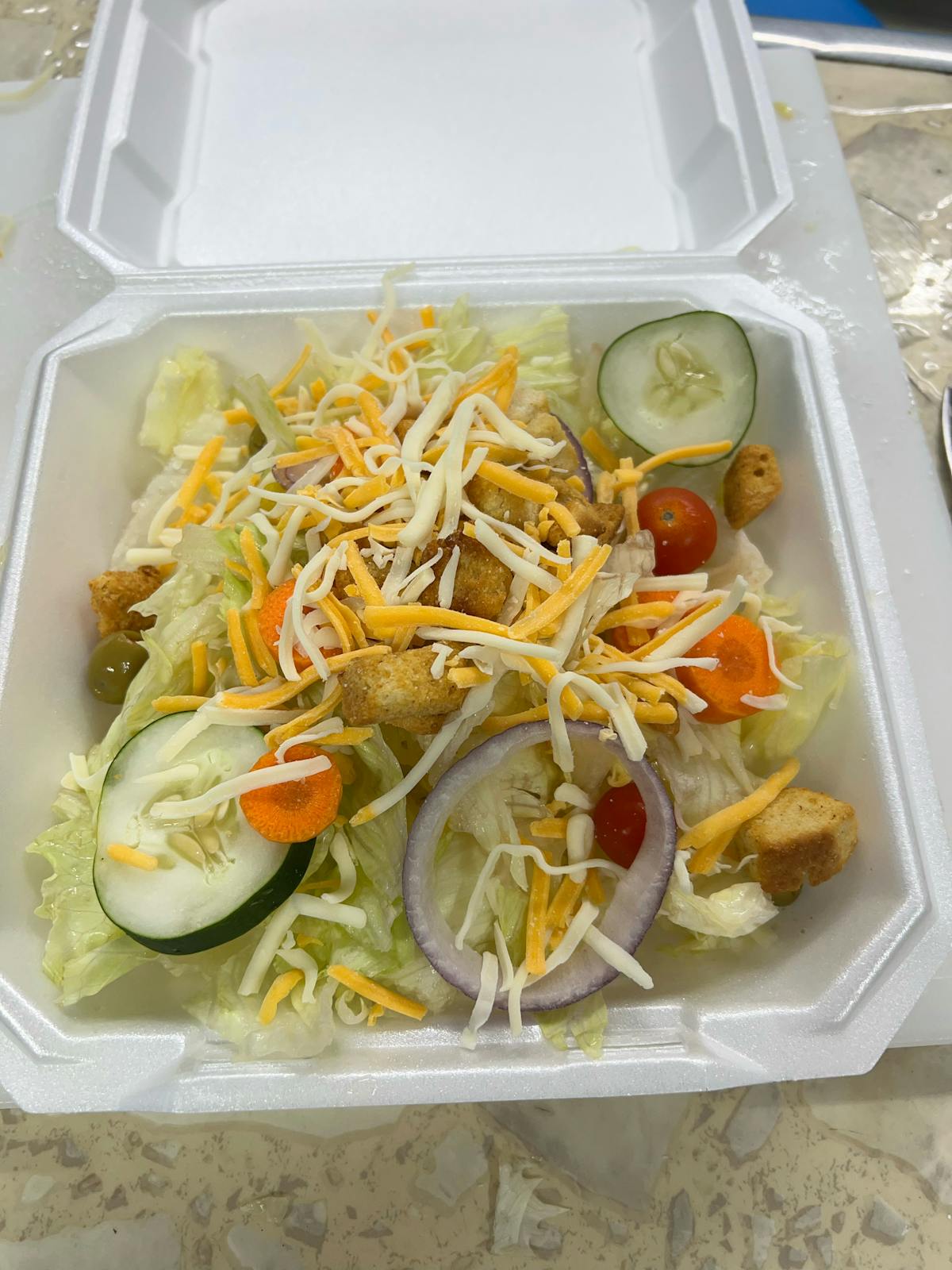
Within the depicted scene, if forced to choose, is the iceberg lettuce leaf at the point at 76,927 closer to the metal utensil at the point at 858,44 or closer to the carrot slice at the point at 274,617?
the carrot slice at the point at 274,617

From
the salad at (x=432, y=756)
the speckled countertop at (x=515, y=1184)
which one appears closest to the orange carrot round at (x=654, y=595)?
the salad at (x=432, y=756)

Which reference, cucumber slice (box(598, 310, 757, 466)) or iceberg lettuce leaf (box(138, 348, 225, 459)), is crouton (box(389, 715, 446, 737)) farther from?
iceberg lettuce leaf (box(138, 348, 225, 459))

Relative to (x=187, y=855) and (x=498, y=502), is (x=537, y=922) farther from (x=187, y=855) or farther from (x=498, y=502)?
(x=498, y=502)

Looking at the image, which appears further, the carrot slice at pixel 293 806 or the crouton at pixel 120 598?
the crouton at pixel 120 598

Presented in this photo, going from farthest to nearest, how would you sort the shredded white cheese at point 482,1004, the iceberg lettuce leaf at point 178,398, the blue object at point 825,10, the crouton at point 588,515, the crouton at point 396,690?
1. the blue object at point 825,10
2. the iceberg lettuce leaf at point 178,398
3. the crouton at point 588,515
4. the shredded white cheese at point 482,1004
5. the crouton at point 396,690

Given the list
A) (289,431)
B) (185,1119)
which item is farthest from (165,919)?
(289,431)

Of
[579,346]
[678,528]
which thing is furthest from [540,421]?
[579,346]
